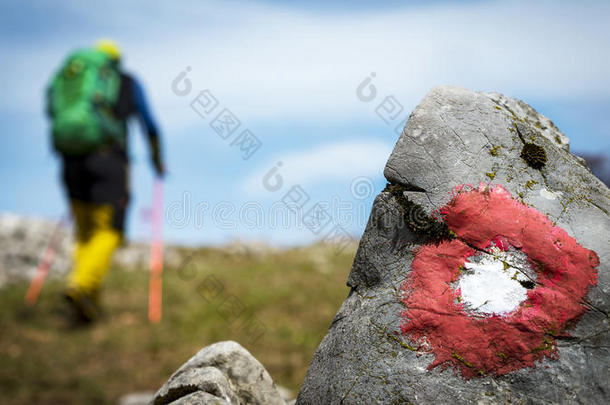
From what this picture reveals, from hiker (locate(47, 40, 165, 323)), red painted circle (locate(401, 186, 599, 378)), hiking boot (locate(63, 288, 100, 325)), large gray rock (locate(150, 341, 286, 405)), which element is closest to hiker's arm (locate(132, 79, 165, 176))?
hiker (locate(47, 40, 165, 323))

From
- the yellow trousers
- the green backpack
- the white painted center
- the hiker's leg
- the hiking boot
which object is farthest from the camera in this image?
the hiker's leg

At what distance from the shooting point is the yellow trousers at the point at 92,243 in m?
9.05

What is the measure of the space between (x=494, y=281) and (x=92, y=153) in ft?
25.7

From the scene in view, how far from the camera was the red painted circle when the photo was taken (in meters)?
3.10

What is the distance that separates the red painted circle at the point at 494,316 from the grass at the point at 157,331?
4.46 m

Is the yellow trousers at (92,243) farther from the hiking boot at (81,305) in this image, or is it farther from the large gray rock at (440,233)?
the large gray rock at (440,233)

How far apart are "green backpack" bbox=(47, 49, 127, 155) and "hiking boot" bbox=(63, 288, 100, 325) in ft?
7.98

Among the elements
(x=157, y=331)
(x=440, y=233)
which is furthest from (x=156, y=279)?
(x=440, y=233)

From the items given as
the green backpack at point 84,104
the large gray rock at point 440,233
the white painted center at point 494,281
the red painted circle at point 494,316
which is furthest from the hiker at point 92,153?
the white painted center at point 494,281

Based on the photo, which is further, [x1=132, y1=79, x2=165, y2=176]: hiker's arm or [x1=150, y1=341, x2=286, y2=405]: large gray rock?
[x1=132, y1=79, x2=165, y2=176]: hiker's arm

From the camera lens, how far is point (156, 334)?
30.3 ft

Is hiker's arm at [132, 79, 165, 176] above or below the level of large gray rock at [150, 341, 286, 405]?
above

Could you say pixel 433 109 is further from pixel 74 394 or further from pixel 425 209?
pixel 74 394

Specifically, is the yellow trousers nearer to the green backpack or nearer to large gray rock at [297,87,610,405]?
the green backpack
